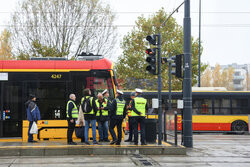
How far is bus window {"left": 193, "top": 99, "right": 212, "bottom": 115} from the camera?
22922mm

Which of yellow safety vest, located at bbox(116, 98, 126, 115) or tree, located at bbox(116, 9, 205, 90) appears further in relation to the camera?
tree, located at bbox(116, 9, 205, 90)

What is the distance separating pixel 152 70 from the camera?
12.7 m

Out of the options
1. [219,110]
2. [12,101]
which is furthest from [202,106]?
[12,101]

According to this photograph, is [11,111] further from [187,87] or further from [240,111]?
[240,111]

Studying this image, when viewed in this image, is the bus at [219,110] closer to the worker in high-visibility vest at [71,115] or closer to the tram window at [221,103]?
the tram window at [221,103]

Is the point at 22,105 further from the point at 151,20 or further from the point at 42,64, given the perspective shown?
the point at 151,20

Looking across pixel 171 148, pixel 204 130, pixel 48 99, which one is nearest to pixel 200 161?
pixel 171 148

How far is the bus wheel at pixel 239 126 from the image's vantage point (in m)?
22.8

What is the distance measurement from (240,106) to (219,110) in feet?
4.21

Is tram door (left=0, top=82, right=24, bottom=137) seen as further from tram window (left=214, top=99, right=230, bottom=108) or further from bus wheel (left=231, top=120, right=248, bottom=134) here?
bus wheel (left=231, top=120, right=248, bottom=134)

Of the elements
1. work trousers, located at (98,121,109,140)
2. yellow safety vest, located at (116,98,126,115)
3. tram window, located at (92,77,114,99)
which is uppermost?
tram window, located at (92,77,114,99)

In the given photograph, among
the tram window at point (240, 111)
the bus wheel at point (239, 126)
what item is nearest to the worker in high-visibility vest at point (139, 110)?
the bus wheel at point (239, 126)

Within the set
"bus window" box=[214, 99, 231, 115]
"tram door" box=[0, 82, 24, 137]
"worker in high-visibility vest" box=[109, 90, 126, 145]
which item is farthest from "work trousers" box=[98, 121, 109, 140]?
"bus window" box=[214, 99, 231, 115]

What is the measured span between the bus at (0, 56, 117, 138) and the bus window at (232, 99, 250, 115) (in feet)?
36.7
